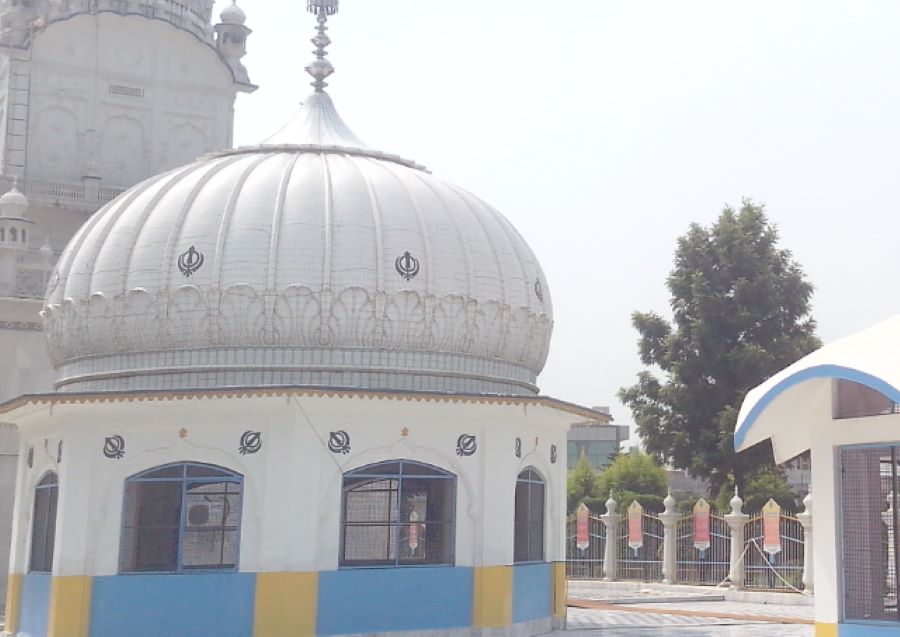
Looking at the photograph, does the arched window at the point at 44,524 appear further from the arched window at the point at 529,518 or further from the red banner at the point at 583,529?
the red banner at the point at 583,529

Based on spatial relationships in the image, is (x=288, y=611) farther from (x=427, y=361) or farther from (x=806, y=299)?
(x=806, y=299)

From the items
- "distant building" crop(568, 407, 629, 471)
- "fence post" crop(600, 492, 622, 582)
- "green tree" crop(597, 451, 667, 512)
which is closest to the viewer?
"fence post" crop(600, 492, 622, 582)

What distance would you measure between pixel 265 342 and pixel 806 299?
21.7m

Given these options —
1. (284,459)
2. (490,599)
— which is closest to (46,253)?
(284,459)

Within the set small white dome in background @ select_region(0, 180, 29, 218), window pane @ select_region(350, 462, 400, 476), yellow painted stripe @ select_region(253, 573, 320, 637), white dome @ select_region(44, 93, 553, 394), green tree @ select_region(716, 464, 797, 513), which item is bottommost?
yellow painted stripe @ select_region(253, 573, 320, 637)

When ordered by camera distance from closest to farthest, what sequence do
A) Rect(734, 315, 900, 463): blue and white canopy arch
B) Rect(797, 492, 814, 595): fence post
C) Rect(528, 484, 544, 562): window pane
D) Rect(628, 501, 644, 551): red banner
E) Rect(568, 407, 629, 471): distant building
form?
Rect(734, 315, 900, 463): blue and white canopy arch
Rect(528, 484, 544, 562): window pane
Rect(797, 492, 814, 595): fence post
Rect(628, 501, 644, 551): red banner
Rect(568, 407, 629, 471): distant building

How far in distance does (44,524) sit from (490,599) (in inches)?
275

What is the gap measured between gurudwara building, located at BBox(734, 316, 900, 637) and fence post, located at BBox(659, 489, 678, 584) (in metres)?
18.3

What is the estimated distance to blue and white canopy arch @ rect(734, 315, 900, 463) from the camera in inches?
428

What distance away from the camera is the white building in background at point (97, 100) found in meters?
28.8

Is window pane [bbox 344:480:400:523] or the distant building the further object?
the distant building

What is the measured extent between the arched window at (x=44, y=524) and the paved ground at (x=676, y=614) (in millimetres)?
8126

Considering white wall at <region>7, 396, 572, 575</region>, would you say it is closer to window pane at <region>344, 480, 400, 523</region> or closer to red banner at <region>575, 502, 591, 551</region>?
window pane at <region>344, 480, 400, 523</region>

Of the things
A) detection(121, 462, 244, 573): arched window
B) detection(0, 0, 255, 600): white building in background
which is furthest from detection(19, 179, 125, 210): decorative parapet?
detection(121, 462, 244, 573): arched window
